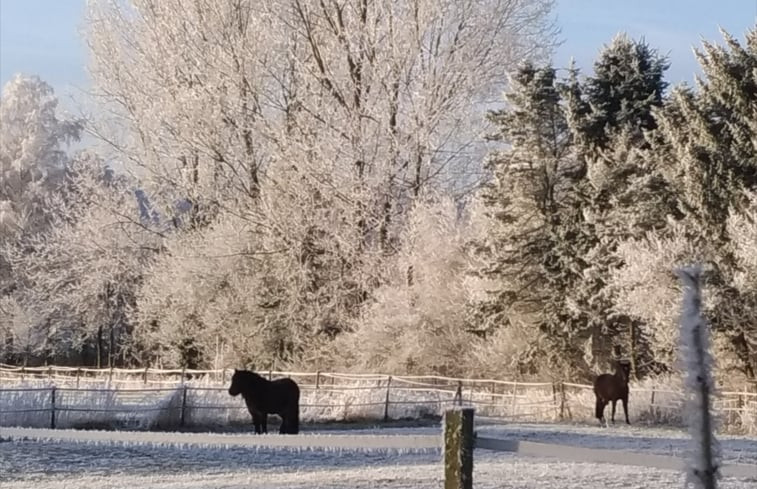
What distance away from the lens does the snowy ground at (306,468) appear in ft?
33.0

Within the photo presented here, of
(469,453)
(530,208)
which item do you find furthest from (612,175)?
(469,453)

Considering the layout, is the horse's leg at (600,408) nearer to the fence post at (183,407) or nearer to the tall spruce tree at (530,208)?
the tall spruce tree at (530,208)

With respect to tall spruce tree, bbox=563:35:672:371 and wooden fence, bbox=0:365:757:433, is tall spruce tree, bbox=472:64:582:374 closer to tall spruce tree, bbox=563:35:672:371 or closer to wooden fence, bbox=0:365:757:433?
tall spruce tree, bbox=563:35:672:371

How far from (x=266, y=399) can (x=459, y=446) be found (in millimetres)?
11379

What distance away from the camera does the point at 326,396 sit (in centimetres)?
2080

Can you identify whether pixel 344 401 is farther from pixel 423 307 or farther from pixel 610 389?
pixel 423 307

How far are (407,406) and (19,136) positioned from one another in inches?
885

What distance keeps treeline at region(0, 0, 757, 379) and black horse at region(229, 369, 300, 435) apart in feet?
31.1

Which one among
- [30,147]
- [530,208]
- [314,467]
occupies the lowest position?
[314,467]

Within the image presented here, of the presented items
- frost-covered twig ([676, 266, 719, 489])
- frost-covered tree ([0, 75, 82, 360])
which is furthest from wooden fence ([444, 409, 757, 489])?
frost-covered tree ([0, 75, 82, 360])

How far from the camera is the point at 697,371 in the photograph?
139 centimetres

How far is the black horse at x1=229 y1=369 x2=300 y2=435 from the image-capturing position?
14.5 meters

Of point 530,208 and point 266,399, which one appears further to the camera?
point 530,208

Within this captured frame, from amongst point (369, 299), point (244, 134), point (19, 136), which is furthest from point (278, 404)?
point (19, 136)
